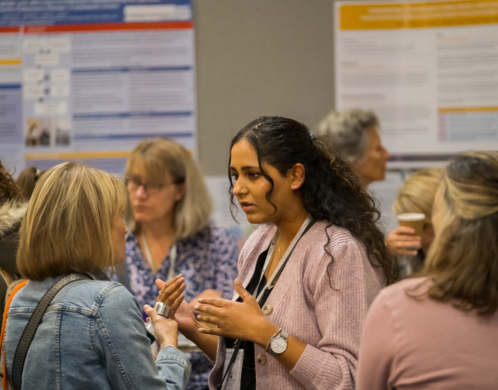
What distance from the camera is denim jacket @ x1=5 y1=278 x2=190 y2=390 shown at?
54.9 inches

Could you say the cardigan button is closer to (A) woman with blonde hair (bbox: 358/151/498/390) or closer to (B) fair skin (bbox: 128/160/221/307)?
(A) woman with blonde hair (bbox: 358/151/498/390)

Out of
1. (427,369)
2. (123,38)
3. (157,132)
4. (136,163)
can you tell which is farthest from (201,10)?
(427,369)

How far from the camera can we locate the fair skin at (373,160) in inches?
127

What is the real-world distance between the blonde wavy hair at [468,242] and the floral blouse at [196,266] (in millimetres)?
1679

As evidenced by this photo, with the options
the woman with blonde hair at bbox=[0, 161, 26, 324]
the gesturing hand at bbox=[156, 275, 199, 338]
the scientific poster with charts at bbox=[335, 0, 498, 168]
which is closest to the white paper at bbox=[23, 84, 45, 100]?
the woman with blonde hair at bbox=[0, 161, 26, 324]

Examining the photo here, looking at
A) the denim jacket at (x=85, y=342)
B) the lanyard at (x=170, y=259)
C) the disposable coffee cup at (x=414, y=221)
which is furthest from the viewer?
the lanyard at (x=170, y=259)

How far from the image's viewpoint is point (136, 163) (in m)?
2.89

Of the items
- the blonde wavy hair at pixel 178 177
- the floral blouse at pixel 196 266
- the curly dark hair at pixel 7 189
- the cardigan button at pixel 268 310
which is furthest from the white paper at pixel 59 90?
the cardigan button at pixel 268 310

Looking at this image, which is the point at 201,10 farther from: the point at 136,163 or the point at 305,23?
the point at 136,163

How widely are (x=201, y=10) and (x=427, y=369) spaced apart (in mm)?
3001

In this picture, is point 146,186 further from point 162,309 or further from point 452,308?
point 452,308

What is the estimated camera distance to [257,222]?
5.92 ft

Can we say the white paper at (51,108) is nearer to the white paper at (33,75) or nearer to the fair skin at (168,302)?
the white paper at (33,75)

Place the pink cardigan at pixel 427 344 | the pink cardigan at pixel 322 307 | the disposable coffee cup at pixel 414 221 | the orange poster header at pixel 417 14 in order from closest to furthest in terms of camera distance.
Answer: the pink cardigan at pixel 427 344, the pink cardigan at pixel 322 307, the disposable coffee cup at pixel 414 221, the orange poster header at pixel 417 14
